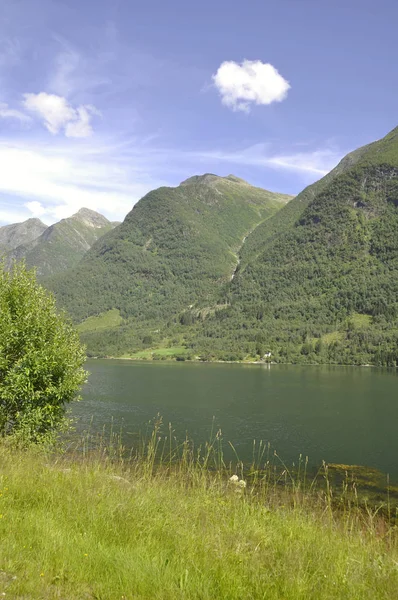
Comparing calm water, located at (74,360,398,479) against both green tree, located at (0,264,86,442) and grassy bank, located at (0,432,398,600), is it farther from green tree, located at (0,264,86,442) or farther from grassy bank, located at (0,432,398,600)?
grassy bank, located at (0,432,398,600)

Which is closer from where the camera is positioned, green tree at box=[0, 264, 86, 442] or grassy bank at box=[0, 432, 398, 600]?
grassy bank at box=[0, 432, 398, 600]

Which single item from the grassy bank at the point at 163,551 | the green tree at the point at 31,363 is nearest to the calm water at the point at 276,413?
the green tree at the point at 31,363

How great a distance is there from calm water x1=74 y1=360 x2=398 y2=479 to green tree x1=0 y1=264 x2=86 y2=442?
12.4 ft

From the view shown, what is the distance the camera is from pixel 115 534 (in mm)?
6844

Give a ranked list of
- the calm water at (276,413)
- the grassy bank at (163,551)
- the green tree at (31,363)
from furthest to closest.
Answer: the calm water at (276,413)
the green tree at (31,363)
the grassy bank at (163,551)

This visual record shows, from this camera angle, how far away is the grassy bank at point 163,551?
209 inches

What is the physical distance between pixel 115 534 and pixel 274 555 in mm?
2491

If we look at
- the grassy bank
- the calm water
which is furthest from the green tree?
the grassy bank

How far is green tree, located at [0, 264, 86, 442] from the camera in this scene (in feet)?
66.3

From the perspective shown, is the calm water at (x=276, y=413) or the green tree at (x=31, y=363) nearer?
the green tree at (x=31, y=363)

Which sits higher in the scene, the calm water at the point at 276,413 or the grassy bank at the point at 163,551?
the grassy bank at the point at 163,551

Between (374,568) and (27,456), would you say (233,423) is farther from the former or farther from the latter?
(374,568)

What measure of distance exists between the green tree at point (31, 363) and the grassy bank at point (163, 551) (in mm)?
12065

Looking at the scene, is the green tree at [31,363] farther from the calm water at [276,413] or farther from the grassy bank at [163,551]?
the grassy bank at [163,551]
